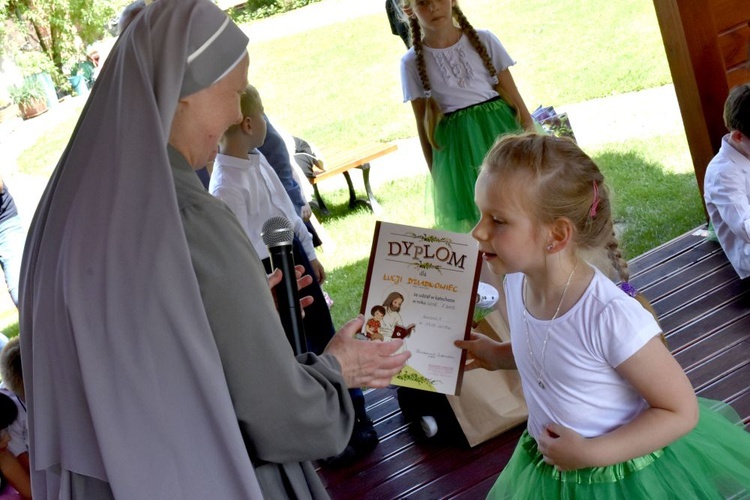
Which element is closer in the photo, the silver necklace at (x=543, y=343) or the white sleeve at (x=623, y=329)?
the white sleeve at (x=623, y=329)

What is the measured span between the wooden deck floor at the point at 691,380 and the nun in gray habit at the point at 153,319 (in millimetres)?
1846

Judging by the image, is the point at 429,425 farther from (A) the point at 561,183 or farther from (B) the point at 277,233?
(A) the point at 561,183

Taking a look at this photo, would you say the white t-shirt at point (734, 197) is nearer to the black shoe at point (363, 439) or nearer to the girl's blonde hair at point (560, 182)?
the black shoe at point (363, 439)

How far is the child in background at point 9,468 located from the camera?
3.52 metres

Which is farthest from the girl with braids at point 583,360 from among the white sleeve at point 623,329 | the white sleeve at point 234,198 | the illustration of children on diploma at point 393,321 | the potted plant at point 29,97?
the potted plant at point 29,97

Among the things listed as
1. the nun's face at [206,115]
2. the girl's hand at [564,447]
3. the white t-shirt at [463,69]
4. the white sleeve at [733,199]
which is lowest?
the white sleeve at [733,199]

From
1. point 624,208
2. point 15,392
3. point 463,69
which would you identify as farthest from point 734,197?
point 15,392

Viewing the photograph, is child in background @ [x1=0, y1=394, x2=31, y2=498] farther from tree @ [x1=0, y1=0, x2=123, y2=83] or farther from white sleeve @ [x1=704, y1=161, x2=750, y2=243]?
tree @ [x1=0, y1=0, x2=123, y2=83]

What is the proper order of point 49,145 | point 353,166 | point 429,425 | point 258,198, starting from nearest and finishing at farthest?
1. point 258,198
2. point 429,425
3. point 353,166
4. point 49,145

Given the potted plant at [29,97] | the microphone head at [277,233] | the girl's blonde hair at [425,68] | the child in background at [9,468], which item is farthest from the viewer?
the potted plant at [29,97]

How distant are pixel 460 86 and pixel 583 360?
248cm

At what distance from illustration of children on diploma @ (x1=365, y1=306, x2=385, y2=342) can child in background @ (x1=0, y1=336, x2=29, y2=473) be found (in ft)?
5.07

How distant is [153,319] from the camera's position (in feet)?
5.01

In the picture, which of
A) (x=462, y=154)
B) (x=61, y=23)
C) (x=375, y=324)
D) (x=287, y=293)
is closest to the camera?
(x=287, y=293)
